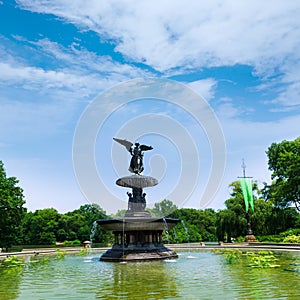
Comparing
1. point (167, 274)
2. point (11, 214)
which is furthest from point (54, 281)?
point (11, 214)

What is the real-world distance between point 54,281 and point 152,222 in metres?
7.66

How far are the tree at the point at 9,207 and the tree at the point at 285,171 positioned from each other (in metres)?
28.1

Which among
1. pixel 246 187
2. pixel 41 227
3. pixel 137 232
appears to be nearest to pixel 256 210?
pixel 246 187

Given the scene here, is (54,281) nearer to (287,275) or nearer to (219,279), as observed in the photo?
(219,279)

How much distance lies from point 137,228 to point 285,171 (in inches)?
1193

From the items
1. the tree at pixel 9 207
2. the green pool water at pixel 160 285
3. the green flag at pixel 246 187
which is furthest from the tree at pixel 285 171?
the tree at pixel 9 207

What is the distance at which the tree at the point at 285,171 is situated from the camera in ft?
123

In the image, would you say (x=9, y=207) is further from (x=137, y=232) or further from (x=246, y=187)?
(x=246, y=187)

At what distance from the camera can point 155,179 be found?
67.4 feet


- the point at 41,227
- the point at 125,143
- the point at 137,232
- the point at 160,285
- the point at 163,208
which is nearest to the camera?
the point at 160,285

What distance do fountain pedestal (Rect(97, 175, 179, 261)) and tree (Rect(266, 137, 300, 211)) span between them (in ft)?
72.0

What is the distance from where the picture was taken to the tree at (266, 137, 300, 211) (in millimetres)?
37344

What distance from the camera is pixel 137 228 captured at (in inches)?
732

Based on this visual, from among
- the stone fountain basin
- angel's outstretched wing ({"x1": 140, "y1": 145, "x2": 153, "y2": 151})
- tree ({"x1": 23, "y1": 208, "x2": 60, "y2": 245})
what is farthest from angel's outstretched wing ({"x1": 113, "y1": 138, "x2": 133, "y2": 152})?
tree ({"x1": 23, "y1": 208, "x2": 60, "y2": 245})
